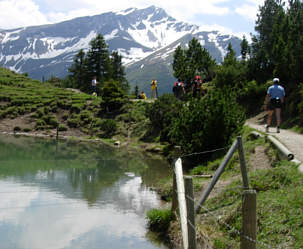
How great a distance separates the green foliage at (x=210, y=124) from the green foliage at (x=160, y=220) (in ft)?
22.8

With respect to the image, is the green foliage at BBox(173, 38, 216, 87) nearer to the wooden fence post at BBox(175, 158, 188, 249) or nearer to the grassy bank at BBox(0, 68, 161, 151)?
the grassy bank at BBox(0, 68, 161, 151)

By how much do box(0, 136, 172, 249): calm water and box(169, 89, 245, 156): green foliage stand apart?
214 cm

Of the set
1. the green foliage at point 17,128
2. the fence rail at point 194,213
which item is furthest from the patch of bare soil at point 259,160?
the green foliage at point 17,128

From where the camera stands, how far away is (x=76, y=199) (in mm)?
13766

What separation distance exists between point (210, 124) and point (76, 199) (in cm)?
645

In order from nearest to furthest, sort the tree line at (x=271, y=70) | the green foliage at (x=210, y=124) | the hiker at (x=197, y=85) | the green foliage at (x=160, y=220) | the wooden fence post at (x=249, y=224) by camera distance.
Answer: the wooden fence post at (x=249, y=224) < the green foliage at (x=160, y=220) < the green foliage at (x=210, y=124) < the tree line at (x=271, y=70) < the hiker at (x=197, y=85)

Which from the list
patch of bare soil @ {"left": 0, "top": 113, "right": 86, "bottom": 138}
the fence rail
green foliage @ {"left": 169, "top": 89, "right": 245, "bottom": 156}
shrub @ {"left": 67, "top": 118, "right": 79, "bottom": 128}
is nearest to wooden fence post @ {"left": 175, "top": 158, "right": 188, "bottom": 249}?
the fence rail

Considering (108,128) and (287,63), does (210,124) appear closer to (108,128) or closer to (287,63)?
(287,63)

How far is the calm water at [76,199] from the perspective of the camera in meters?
9.95

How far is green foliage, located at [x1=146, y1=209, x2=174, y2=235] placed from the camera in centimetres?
1037

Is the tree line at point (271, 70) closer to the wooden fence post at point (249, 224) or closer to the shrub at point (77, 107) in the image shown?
the shrub at point (77, 107)

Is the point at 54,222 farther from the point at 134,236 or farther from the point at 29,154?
the point at 29,154

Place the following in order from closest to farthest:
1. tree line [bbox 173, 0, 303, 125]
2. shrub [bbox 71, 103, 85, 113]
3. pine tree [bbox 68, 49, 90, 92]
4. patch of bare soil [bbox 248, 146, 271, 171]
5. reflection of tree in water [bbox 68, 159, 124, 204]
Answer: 1. patch of bare soil [bbox 248, 146, 271, 171]
2. reflection of tree in water [bbox 68, 159, 124, 204]
3. tree line [bbox 173, 0, 303, 125]
4. shrub [bbox 71, 103, 85, 113]
5. pine tree [bbox 68, 49, 90, 92]

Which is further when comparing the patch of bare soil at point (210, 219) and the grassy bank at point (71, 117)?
the grassy bank at point (71, 117)
